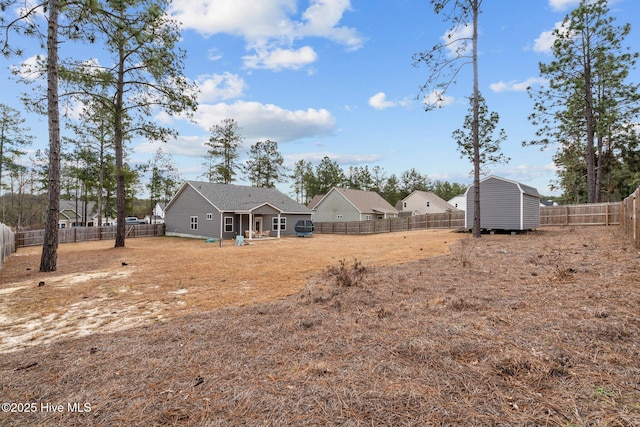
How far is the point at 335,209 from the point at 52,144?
32221 mm

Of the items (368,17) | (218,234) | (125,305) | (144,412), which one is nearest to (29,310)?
(125,305)

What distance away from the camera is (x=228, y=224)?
80.2 feet

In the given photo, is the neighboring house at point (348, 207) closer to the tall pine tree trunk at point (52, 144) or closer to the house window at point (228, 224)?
the house window at point (228, 224)

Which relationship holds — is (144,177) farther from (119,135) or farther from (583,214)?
(583,214)

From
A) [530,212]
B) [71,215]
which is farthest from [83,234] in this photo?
[71,215]

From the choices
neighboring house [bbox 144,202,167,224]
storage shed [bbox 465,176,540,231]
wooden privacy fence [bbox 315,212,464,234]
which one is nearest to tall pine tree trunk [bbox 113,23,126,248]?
storage shed [bbox 465,176,540,231]

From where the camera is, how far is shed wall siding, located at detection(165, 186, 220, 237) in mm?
24266

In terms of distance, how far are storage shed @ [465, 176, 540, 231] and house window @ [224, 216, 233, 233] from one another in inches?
675

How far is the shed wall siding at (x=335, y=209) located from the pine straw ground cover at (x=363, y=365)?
33.5m

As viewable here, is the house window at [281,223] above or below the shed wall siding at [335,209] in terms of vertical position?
below

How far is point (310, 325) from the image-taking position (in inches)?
149

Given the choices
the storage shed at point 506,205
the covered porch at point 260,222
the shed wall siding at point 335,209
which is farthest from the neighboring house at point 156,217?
the storage shed at point 506,205

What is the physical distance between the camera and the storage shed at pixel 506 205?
Answer: 17.8 metres

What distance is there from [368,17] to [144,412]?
14160 millimetres
